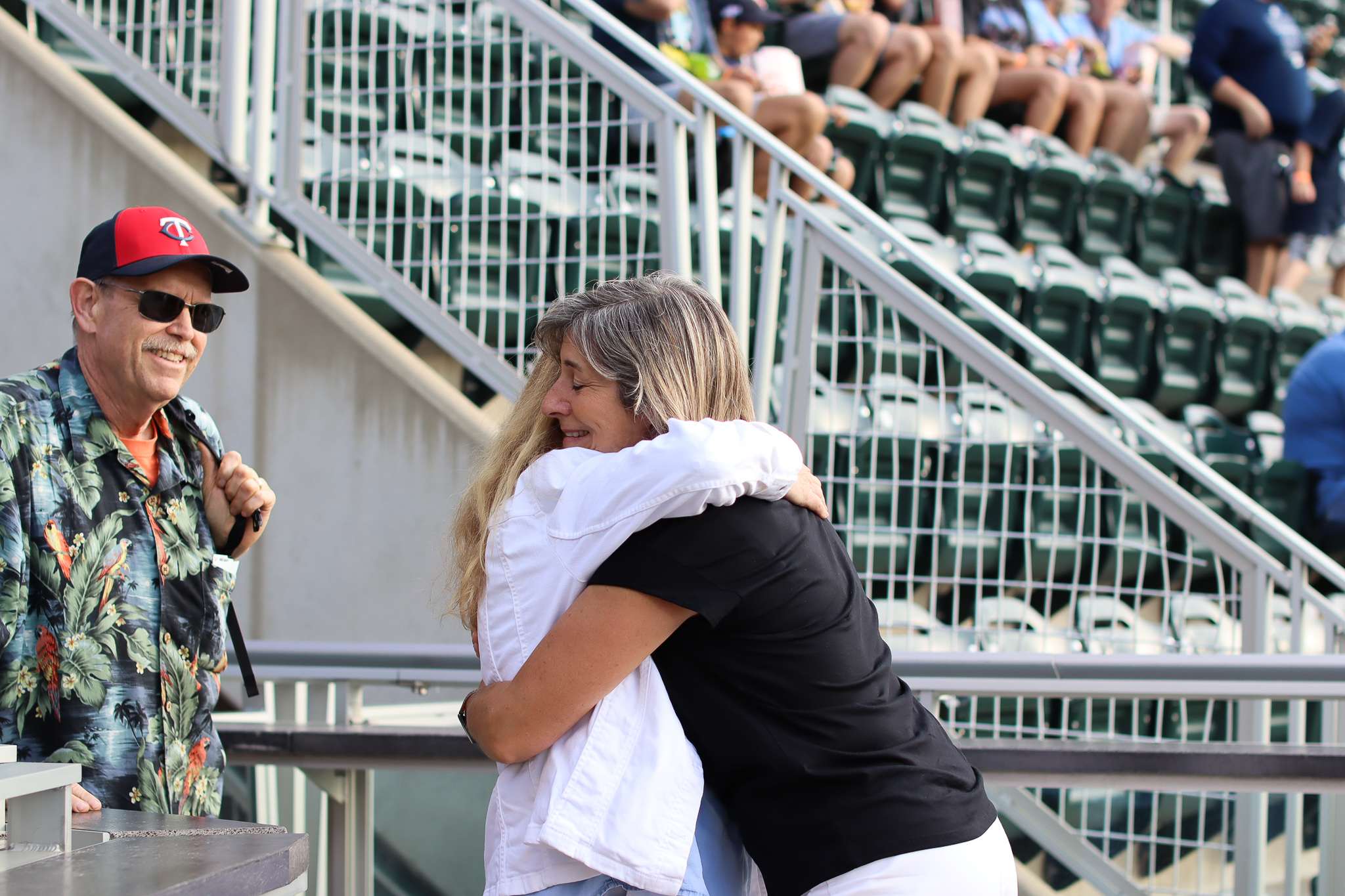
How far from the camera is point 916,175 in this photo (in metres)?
5.52

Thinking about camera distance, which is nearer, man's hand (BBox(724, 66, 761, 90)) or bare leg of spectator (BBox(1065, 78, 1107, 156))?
man's hand (BBox(724, 66, 761, 90))

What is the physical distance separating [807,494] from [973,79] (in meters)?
5.70

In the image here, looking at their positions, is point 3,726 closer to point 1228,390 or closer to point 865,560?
point 865,560

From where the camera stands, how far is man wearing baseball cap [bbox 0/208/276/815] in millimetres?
1534

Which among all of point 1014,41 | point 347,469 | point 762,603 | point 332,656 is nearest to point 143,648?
point 332,656

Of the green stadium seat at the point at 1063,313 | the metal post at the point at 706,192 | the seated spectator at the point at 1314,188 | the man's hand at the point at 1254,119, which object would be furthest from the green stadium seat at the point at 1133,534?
the man's hand at the point at 1254,119

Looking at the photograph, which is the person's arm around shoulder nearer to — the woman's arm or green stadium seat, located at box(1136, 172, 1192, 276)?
the woman's arm

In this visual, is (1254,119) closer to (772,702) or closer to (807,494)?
(807,494)

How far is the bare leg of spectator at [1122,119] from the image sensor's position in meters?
6.75

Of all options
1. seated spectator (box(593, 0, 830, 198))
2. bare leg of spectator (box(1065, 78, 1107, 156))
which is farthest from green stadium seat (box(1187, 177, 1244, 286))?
seated spectator (box(593, 0, 830, 198))

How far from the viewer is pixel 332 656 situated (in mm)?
2197

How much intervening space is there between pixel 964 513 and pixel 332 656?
60.0 inches

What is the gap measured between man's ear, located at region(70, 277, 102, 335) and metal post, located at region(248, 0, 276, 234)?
1.47 metres

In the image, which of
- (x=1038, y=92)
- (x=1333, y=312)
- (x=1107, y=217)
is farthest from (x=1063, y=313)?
(x=1333, y=312)
